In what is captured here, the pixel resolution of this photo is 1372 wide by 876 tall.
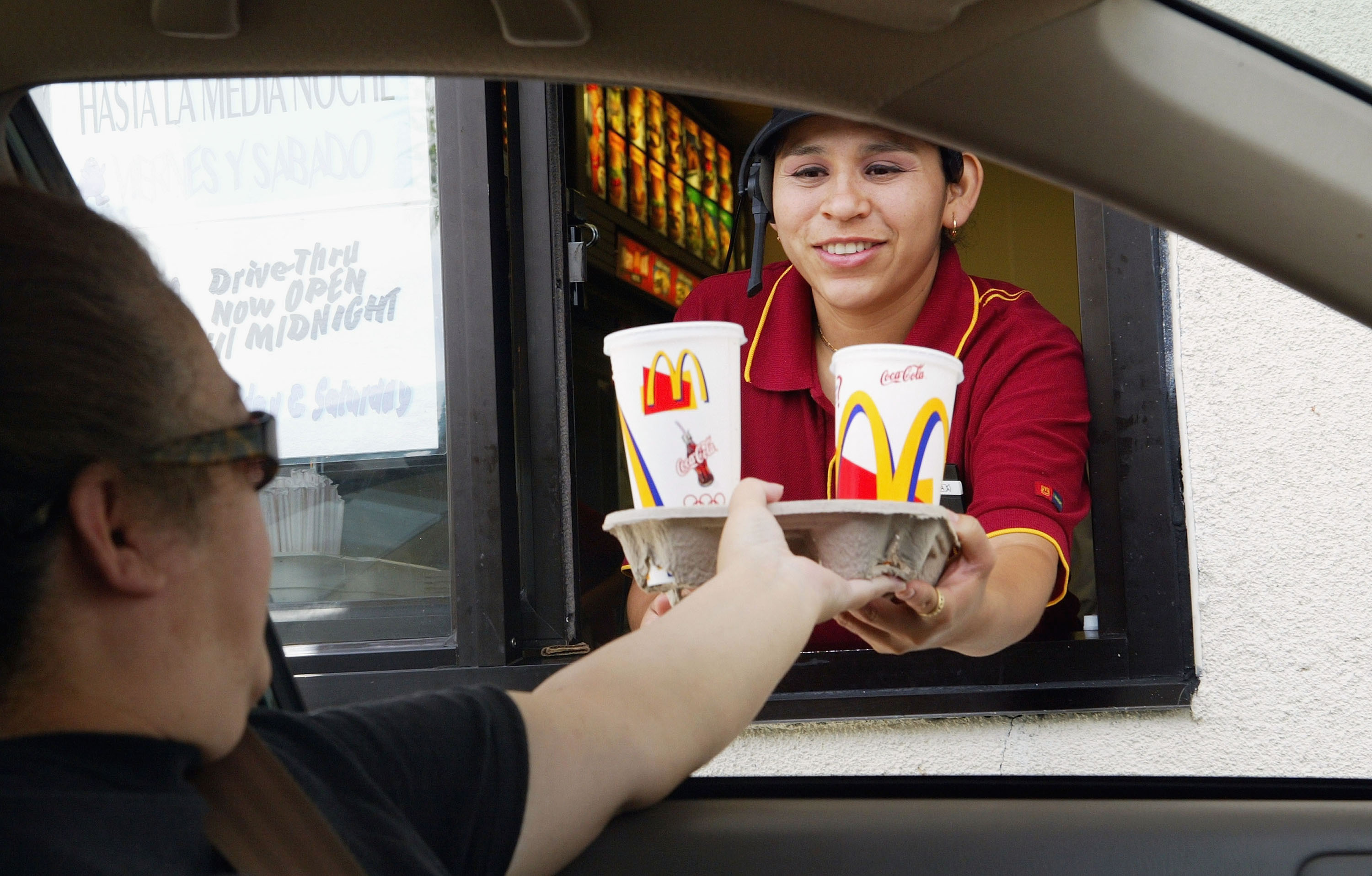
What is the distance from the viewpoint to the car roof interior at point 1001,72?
885 mm

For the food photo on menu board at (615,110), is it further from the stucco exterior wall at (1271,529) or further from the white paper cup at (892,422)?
the white paper cup at (892,422)

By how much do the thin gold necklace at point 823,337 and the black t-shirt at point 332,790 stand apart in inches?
50.1

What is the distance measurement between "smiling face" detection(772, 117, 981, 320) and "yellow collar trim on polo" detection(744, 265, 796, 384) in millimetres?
176

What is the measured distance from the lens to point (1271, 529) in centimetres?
262

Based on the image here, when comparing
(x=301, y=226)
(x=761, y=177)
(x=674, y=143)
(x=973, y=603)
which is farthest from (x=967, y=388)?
(x=674, y=143)

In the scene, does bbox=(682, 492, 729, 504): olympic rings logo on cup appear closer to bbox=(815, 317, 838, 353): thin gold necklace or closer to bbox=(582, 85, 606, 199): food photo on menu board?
bbox=(815, 317, 838, 353): thin gold necklace

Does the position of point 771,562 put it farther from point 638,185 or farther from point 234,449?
point 638,185

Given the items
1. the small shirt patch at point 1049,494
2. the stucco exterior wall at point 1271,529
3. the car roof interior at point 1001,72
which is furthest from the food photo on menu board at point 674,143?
the car roof interior at point 1001,72

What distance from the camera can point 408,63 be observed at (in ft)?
3.39

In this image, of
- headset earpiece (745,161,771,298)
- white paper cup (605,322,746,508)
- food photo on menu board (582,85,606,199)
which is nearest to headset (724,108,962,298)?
headset earpiece (745,161,771,298)

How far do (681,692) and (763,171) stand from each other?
140cm

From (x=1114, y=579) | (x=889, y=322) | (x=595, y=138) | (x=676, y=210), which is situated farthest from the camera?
(x=676, y=210)

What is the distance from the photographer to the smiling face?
91.1 inches

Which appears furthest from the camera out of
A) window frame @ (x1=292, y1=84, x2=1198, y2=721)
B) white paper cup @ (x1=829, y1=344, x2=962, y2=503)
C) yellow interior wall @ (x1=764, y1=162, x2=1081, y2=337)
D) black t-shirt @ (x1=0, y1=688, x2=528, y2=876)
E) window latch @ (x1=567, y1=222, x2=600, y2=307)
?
yellow interior wall @ (x1=764, y1=162, x2=1081, y2=337)
